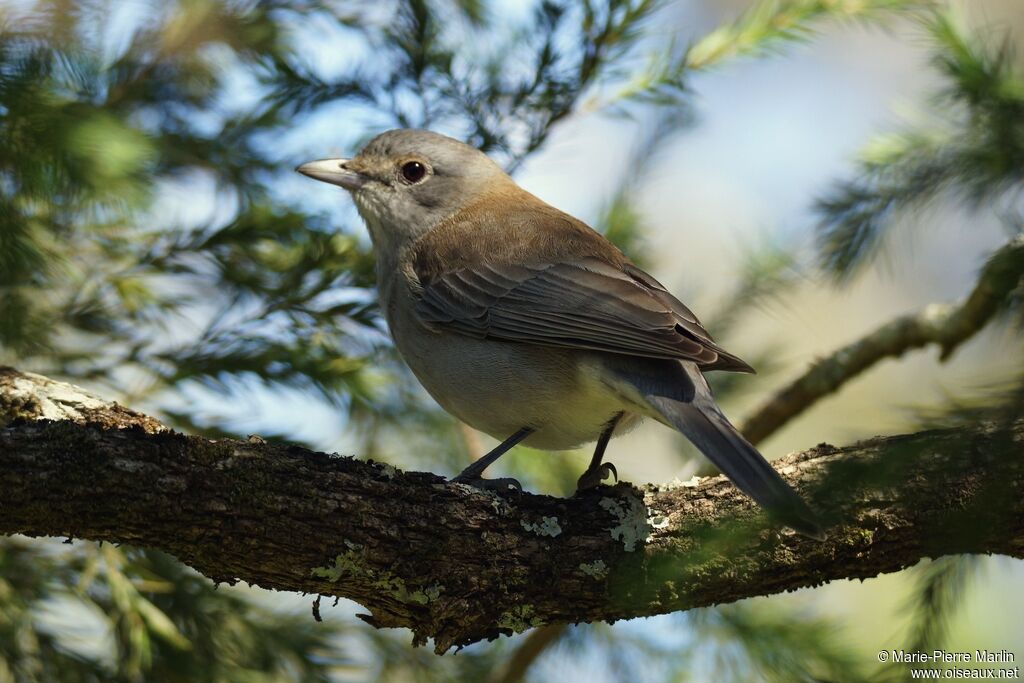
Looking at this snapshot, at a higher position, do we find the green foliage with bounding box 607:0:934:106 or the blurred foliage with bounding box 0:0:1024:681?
the green foliage with bounding box 607:0:934:106

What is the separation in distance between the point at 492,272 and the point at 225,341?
1428 millimetres

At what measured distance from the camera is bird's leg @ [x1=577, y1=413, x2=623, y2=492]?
4.49 m

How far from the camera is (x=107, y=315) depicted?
434cm

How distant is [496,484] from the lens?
420cm

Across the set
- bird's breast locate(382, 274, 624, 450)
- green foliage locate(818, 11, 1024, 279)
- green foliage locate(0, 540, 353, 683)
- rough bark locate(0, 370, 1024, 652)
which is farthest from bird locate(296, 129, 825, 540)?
green foliage locate(0, 540, 353, 683)

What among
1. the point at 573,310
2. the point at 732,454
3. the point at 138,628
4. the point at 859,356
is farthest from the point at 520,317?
the point at 138,628

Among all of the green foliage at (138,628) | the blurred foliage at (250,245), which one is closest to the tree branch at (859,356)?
the blurred foliage at (250,245)

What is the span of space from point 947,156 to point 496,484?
90.9 inches

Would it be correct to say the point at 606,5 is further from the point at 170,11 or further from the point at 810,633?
the point at 810,633

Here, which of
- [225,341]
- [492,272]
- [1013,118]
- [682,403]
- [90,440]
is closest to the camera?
[1013,118]

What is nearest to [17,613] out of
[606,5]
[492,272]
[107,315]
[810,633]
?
[107,315]

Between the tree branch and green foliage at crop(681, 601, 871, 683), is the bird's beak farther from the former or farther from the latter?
green foliage at crop(681, 601, 871, 683)

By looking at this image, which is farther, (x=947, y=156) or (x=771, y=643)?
(x=771, y=643)

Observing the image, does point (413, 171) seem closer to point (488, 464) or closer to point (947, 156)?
point (488, 464)
